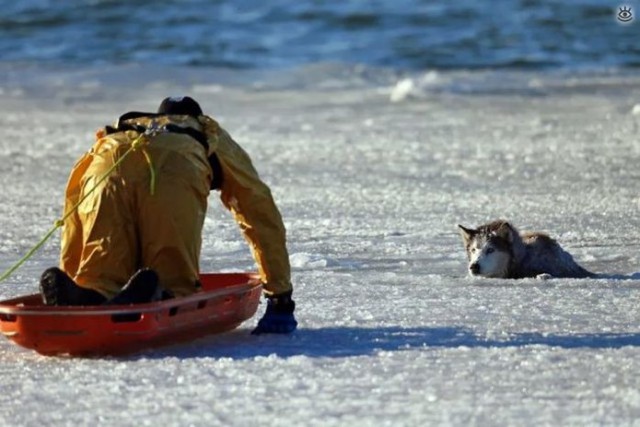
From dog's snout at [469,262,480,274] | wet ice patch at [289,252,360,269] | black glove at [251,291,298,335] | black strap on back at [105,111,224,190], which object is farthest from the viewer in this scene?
wet ice patch at [289,252,360,269]

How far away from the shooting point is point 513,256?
24.8 feet

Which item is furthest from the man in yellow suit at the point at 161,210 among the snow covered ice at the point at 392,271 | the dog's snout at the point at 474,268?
the dog's snout at the point at 474,268

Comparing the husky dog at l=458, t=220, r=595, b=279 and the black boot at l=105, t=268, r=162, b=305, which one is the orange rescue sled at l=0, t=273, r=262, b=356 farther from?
the husky dog at l=458, t=220, r=595, b=279

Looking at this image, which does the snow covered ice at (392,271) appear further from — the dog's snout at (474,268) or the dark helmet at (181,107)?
the dark helmet at (181,107)

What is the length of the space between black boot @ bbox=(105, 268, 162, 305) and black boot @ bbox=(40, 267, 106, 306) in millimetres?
155

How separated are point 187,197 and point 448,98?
12.1 meters

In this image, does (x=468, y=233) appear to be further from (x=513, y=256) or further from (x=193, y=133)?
(x=193, y=133)

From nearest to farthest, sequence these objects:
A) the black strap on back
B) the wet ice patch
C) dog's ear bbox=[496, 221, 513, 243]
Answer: the black strap on back < dog's ear bbox=[496, 221, 513, 243] < the wet ice patch

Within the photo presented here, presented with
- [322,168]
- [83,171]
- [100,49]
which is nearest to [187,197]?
[83,171]

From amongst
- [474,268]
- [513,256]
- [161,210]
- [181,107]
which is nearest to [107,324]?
[161,210]

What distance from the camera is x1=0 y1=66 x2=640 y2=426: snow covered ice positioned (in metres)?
4.89

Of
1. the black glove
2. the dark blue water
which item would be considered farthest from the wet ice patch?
the dark blue water

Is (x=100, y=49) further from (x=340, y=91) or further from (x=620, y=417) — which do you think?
(x=620, y=417)

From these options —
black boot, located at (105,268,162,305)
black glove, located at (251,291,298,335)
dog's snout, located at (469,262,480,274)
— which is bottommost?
dog's snout, located at (469,262,480,274)
